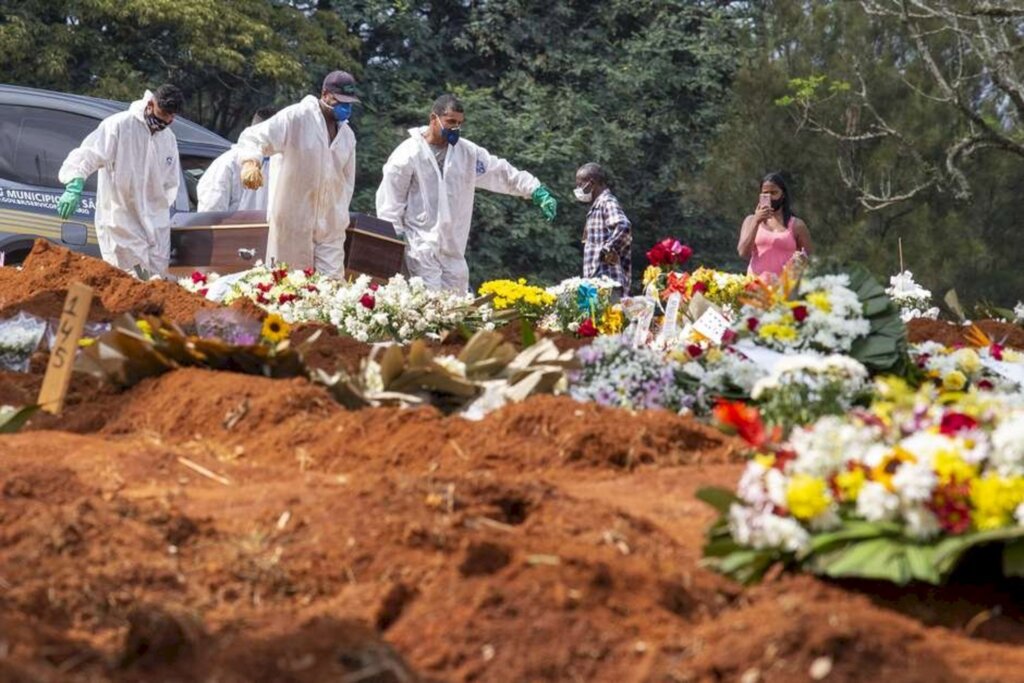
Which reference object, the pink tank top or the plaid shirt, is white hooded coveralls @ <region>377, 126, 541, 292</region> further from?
the pink tank top

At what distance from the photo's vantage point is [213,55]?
2502 centimetres

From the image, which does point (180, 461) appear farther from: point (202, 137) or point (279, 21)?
point (279, 21)

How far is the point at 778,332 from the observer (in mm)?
7340

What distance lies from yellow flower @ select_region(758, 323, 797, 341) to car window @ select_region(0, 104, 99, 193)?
934 cm

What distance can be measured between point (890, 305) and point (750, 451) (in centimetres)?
171

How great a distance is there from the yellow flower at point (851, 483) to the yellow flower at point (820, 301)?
267 cm

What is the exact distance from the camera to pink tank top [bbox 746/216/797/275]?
500 inches

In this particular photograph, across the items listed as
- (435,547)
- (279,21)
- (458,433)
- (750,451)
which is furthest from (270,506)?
(279,21)

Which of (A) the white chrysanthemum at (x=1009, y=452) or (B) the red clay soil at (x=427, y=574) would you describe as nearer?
(B) the red clay soil at (x=427, y=574)

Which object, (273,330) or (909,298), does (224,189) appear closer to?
(909,298)

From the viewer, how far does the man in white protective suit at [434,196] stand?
14625mm

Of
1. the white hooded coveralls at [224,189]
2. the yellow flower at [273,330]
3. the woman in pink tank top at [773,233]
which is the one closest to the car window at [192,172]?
the white hooded coveralls at [224,189]


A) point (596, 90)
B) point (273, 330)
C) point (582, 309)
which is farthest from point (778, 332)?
point (596, 90)

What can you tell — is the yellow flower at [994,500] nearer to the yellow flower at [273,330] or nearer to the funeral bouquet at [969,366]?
the funeral bouquet at [969,366]
